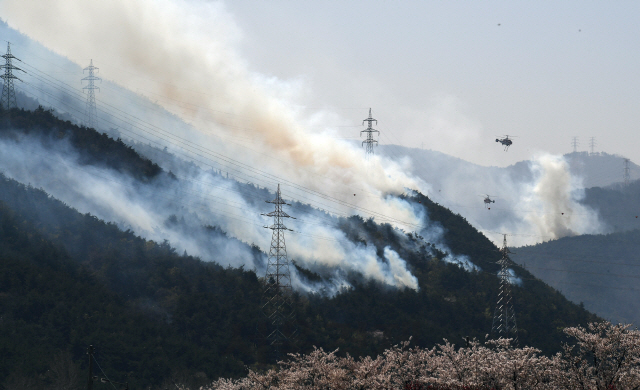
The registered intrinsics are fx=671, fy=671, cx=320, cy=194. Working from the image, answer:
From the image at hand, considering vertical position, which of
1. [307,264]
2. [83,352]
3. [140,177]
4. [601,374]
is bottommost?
[83,352]

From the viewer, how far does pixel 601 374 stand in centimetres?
4997

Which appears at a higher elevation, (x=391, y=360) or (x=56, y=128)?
(x=56, y=128)

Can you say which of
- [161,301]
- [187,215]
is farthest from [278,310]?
[187,215]

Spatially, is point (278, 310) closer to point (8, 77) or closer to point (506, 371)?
point (8, 77)

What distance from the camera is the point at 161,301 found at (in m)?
114

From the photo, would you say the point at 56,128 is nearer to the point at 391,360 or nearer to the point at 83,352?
the point at 83,352

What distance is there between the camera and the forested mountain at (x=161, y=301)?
93438 mm

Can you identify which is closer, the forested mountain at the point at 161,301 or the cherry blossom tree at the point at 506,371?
the cherry blossom tree at the point at 506,371

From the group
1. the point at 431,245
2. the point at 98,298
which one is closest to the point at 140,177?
the point at 98,298

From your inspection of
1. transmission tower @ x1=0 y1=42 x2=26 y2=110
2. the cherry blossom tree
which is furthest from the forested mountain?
the cherry blossom tree

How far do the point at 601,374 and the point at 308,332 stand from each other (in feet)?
233

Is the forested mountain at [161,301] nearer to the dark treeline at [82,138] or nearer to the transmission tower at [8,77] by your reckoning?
the dark treeline at [82,138]

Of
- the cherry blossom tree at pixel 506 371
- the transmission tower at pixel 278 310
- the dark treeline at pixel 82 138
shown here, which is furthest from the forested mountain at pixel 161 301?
the cherry blossom tree at pixel 506 371

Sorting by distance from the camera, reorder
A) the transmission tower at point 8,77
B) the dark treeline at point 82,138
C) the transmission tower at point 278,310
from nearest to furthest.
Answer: the transmission tower at point 278,310
the transmission tower at point 8,77
the dark treeline at point 82,138
